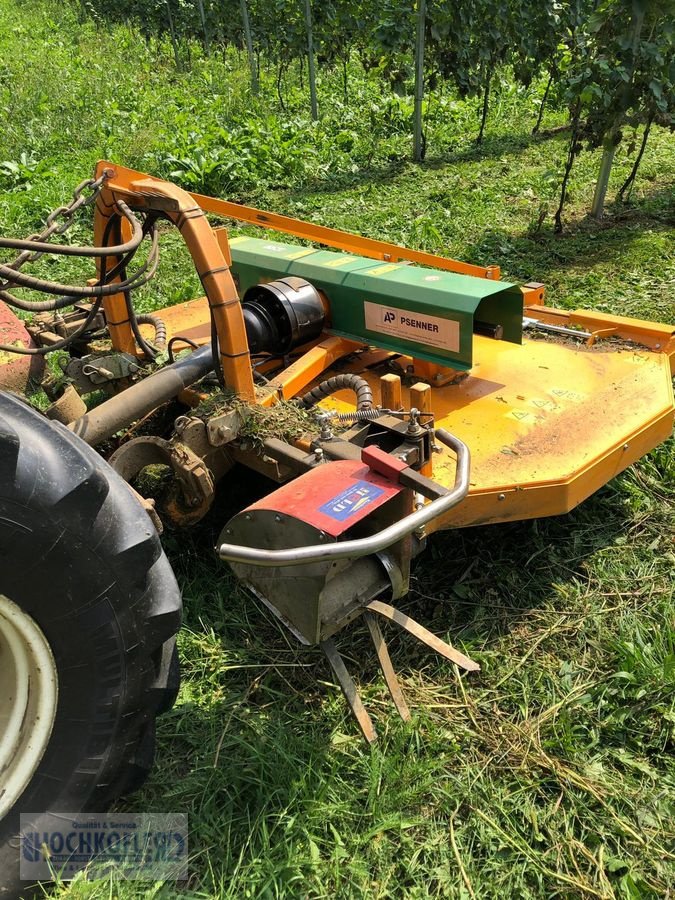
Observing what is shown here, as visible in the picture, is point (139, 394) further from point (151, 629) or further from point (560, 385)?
point (560, 385)

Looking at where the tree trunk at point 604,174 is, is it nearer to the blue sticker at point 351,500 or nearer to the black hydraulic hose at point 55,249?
the black hydraulic hose at point 55,249

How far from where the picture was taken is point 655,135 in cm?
1095

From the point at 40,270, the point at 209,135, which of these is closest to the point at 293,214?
the point at 209,135

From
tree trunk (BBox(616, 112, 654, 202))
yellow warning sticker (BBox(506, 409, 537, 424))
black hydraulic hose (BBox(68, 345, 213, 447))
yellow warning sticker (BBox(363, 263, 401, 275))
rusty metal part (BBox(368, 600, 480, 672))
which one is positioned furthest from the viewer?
tree trunk (BBox(616, 112, 654, 202))

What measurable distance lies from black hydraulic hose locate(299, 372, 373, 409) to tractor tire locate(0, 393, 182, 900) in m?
1.16

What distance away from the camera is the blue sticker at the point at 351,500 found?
6.20 feet

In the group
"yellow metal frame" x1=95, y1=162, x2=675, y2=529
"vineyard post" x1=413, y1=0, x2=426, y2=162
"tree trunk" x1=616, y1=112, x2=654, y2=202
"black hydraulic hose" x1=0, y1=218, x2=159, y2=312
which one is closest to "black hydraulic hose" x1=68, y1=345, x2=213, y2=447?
"yellow metal frame" x1=95, y1=162, x2=675, y2=529

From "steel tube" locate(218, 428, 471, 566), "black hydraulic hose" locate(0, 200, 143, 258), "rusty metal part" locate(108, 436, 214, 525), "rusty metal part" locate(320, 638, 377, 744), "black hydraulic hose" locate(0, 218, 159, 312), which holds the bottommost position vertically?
"rusty metal part" locate(320, 638, 377, 744)

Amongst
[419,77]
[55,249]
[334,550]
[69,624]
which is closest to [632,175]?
[419,77]

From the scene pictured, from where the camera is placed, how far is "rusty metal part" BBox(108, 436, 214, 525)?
248 cm

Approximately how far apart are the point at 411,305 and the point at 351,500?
1373mm

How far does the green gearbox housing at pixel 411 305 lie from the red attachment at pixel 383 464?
1.02 m

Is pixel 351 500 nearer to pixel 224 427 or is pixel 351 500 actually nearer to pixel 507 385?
pixel 224 427

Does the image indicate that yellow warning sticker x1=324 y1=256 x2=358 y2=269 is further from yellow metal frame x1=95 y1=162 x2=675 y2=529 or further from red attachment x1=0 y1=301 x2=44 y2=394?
red attachment x1=0 y1=301 x2=44 y2=394
